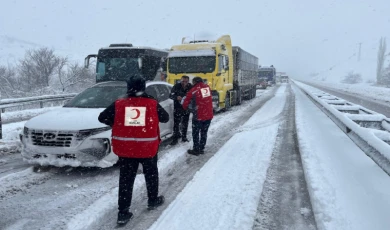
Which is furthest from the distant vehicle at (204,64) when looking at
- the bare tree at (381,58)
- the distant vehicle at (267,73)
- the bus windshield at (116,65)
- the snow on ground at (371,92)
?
the bare tree at (381,58)

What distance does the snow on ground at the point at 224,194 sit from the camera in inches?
141

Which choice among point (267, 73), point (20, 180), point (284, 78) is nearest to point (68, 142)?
point (20, 180)

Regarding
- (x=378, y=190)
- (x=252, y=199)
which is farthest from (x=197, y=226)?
(x=378, y=190)

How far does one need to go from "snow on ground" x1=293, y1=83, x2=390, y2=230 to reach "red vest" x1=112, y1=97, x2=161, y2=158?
2.17m

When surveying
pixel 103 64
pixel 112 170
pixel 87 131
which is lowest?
pixel 112 170

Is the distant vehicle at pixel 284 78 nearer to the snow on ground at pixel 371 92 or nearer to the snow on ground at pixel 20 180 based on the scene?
the snow on ground at pixel 371 92

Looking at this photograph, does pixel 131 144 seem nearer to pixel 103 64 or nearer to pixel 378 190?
pixel 378 190

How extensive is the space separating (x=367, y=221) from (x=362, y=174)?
1813 mm

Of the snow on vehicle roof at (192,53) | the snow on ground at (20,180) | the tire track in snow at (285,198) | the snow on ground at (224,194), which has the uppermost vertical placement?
the snow on vehicle roof at (192,53)

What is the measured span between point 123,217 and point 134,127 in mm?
1051

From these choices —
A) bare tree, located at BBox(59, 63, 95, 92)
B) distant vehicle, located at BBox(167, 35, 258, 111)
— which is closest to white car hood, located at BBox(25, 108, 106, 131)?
distant vehicle, located at BBox(167, 35, 258, 111)

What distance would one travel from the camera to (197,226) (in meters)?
3.45

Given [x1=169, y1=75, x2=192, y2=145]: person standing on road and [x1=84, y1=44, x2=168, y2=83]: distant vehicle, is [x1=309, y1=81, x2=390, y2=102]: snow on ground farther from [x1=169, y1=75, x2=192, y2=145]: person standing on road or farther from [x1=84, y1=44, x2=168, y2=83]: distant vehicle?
[x1=169, y1=75, x2=192, y2=145]: person standing on road

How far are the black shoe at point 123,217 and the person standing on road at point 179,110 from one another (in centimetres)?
407
